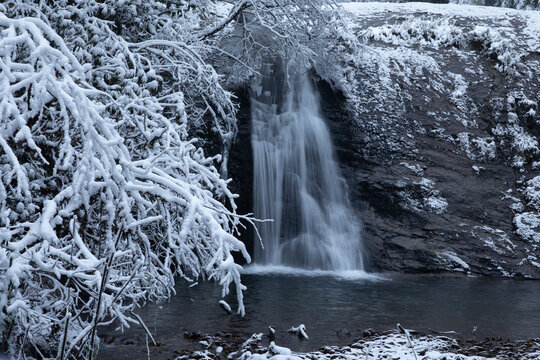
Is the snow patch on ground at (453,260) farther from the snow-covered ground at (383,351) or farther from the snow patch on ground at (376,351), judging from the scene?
the snow patch on ground at (376,351)

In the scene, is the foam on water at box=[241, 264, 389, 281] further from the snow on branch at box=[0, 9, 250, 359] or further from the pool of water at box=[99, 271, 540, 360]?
the snow on branch at box=[0, 9, 250, 359]

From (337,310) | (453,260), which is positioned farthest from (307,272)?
(337,310)

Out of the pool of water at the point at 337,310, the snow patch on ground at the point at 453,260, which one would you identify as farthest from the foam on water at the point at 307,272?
the snow patch on ground at the point at 453,260

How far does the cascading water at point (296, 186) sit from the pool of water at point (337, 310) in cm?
143

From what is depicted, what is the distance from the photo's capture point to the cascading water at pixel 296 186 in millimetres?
12789

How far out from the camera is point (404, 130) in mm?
13633

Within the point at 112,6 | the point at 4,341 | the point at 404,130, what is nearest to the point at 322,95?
the point at 404,130

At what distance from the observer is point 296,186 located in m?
13.2

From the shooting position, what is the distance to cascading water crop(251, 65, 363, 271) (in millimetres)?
12789

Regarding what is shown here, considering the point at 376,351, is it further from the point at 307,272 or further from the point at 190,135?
the point at 190,135

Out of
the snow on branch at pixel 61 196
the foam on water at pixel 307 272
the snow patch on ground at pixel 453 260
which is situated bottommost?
the foam on water at pixel 307 272

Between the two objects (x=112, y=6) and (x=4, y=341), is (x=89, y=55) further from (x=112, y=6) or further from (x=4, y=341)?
(x=4, y=341)

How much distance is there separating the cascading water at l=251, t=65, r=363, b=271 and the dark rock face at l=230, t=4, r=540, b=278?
11.8 inches

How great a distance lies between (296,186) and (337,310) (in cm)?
537
